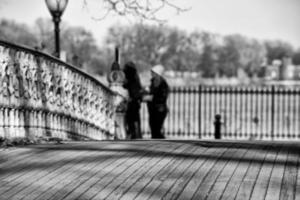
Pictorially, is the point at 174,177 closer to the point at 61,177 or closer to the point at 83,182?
→ the point at 83,182

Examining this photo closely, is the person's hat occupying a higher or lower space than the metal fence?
higher

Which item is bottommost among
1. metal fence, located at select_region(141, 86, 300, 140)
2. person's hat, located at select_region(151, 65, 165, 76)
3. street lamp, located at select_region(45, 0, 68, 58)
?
metal fence, located at select_region(141, 86, 300, 140)

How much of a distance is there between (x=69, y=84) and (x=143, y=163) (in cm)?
615

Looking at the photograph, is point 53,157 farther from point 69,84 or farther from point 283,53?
point 283,53

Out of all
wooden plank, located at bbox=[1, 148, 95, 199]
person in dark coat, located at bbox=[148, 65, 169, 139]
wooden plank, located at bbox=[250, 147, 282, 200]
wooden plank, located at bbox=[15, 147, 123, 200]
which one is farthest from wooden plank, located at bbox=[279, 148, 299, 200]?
person in dark coat, located at bbox=[148, 65, 169, 139]

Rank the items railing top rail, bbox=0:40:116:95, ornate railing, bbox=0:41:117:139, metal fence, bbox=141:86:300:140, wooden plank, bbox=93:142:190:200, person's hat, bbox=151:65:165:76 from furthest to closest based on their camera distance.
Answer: metal fence, bbox=141:86:300:140, person's hat, bbox=151:65:165:76, ornate railing, bbox=0:41:117:139, railing top rail, bbox=0:40:116:95, wooden plank, bbox=93:142:190:200

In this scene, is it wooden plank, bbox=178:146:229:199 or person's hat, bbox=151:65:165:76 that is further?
person's hat, bbox=151:65:165:76

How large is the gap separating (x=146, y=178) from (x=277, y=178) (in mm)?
1402

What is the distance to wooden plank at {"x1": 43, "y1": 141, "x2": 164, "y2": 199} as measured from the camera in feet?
20.6

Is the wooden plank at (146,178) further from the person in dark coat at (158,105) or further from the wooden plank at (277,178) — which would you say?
the person in dark coat at (158,105)

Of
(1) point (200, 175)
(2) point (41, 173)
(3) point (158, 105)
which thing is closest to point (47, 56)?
(2) point (41, 173)

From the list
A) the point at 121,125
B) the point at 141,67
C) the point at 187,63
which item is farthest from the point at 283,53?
the point at 121,125

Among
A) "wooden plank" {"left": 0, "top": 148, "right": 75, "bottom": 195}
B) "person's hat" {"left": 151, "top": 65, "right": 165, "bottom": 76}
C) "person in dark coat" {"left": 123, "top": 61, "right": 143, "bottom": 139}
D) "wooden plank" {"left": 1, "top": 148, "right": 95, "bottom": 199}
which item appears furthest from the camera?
"person in dark coat" {"left": 123, "top": 61, "right": 143, "bottom": 139}

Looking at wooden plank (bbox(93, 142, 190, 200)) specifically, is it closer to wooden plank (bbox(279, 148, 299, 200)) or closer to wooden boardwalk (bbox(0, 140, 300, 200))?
wooden boardwalk (bbox(0, 140, 300, 200))
